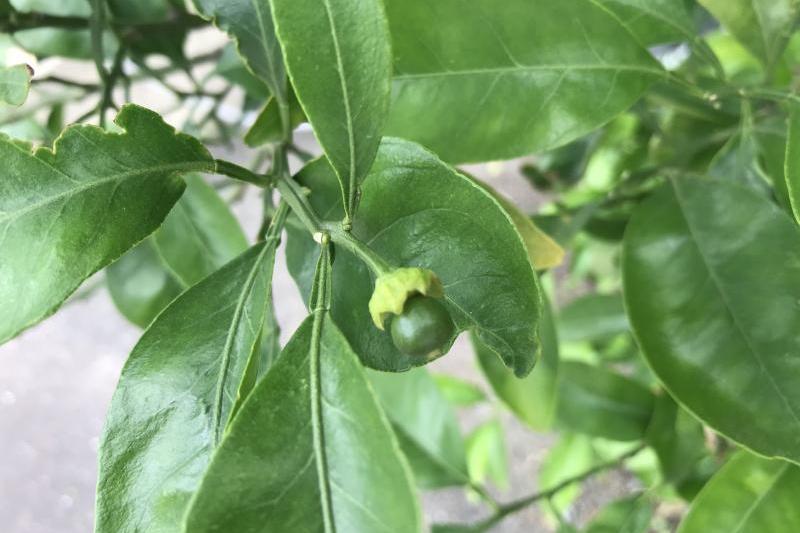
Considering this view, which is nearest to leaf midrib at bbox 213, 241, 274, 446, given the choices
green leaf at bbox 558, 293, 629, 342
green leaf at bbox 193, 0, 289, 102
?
green leaf at bbox 193, 0, 289, 102

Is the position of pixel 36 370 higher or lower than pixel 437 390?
higher

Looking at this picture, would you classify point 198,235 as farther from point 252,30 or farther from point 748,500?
point 748,500

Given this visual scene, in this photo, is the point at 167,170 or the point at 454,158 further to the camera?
the point at 454,158

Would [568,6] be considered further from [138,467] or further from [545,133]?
[138,467]

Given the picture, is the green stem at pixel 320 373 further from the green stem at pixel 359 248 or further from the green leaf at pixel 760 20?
the green leaf at pixel 760 20

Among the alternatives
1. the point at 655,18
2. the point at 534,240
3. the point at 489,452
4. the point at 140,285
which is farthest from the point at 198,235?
the point at 489,452

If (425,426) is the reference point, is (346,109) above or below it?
above

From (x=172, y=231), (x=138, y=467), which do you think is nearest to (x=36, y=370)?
(x=172, y=231)
